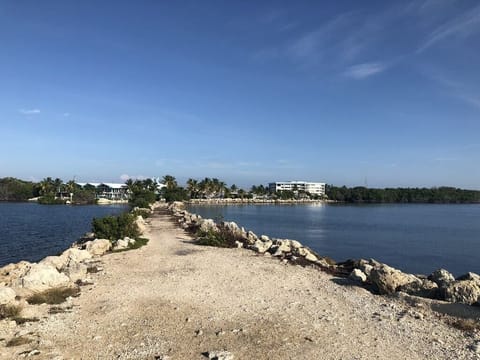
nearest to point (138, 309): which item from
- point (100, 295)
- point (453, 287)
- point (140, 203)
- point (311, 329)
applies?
point (100, 295)

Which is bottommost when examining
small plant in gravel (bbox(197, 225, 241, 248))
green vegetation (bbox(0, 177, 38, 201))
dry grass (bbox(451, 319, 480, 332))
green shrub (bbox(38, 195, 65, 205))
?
green shrub (bbox(38, 195, 65, 205))

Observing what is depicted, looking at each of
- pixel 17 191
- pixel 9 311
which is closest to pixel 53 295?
pixel 9 311

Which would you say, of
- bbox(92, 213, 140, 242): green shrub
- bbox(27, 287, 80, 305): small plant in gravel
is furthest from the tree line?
bbox(27, 287, 80, 305): small plant in gravel

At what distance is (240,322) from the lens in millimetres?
8508

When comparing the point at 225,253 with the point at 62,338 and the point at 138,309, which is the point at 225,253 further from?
the point at 62,338

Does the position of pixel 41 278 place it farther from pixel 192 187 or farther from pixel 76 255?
pixel 192 187

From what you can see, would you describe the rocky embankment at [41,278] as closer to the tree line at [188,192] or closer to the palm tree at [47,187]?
the tree line at [188,192]

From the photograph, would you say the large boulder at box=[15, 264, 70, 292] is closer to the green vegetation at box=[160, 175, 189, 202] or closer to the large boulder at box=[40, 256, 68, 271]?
the large boulder at box=[40, 256, 68, 271]

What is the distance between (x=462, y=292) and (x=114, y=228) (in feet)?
57.2

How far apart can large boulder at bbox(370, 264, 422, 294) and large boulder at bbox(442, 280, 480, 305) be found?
1.06 meters

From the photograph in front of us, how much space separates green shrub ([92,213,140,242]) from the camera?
21.3 m

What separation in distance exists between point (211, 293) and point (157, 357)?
13.7 feet

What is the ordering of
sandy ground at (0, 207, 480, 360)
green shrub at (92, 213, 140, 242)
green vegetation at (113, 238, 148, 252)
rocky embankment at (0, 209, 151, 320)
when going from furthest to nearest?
1. green shrub at (92, 213, 140, 242)
2. green vegetation at (113, 238, 148, 252)
3. rocky embankment at (0, 209, 151, 320)
4. sandy ground at (0, 207, 480, 360)

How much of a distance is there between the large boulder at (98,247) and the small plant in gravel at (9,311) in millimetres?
8852
